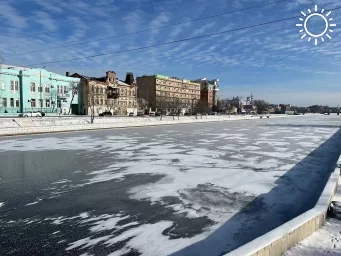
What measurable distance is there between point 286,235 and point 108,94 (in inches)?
2866

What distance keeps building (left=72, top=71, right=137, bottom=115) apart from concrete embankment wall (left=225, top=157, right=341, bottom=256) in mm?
60146

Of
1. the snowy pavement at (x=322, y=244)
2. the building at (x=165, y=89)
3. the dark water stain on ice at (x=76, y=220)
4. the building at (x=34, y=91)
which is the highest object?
the building at (x=165, y=89)

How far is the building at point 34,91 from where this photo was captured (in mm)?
46562

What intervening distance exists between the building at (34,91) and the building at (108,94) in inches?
148

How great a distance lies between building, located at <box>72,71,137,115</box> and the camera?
65.2m

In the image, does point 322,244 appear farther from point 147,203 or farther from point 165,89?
point 165,89

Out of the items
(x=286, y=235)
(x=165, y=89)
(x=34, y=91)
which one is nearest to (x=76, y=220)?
(x=286, y=235)

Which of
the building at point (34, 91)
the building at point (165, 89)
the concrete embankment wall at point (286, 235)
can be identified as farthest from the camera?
Result: the building at point (165, 89)

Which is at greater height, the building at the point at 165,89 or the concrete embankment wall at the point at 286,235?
the building at the point at 165,89

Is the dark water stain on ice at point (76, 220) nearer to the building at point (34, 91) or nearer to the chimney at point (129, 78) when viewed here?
the building at point (34, 91)

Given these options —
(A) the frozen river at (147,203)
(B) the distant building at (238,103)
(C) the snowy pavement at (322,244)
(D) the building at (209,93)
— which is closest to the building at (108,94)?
(A) the frozen river at (147,203)

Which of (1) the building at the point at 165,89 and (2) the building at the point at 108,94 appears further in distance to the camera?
(1) the building at the point at 165,89

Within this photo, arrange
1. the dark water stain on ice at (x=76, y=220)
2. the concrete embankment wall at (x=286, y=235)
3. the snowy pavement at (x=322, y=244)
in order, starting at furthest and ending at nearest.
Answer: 1. the dark water stain on ice at (x=76, y=220)
2. the snowy pavement at (x=322, y=244)
3. the concrete embankment wall at (x=286, y=235)

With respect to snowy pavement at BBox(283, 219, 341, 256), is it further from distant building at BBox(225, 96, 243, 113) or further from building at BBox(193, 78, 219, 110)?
distant building at BBox(225, 96, 243, 113)
